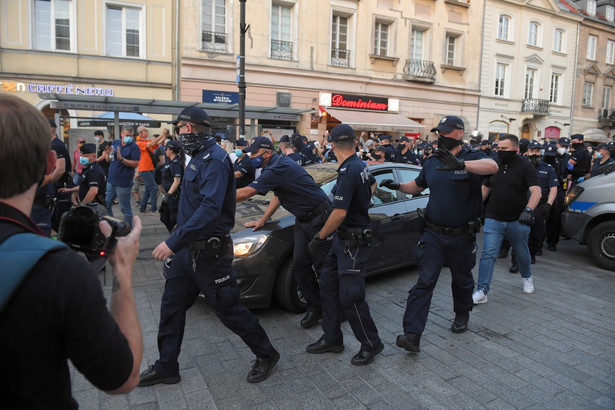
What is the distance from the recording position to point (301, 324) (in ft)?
14.3

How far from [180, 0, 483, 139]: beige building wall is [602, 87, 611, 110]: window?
45.0 ft

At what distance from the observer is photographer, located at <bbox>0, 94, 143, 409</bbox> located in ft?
3.44

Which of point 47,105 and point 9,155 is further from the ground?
point 47,105

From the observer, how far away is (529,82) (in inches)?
1083

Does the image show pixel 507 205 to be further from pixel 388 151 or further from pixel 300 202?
pixel 388 151

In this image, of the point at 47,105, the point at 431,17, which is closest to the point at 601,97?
the point at 431,17

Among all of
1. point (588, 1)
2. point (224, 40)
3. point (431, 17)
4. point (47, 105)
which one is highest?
point (588, 1)

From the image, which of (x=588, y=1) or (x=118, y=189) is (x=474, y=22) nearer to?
(x=588, y=1)

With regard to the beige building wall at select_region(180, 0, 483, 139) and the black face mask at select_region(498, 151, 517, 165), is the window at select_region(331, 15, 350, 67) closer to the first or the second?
the beige building wall at select_region(180, 0, 483, 139)

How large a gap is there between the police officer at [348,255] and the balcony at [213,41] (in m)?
16.0

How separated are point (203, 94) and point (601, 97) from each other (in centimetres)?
2885

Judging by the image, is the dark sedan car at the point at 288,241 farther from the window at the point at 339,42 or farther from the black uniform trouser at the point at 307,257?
the window at the point at 339,42

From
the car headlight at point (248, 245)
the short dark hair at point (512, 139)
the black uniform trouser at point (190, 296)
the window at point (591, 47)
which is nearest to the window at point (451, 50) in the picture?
the window at point (591, 47)

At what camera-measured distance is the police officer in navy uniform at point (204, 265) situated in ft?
10.5
